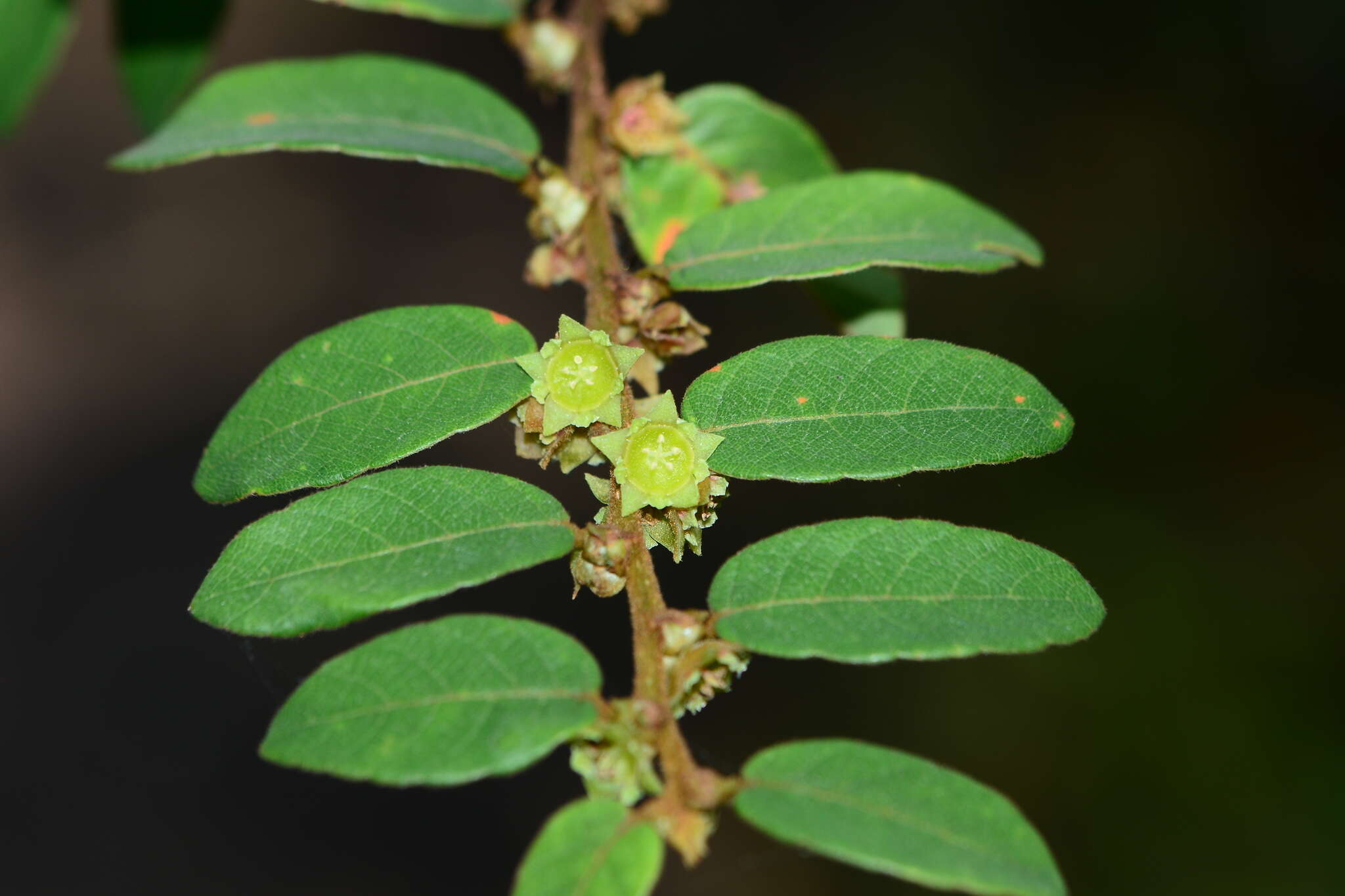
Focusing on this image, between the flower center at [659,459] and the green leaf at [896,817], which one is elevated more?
the flower center at [659,459]

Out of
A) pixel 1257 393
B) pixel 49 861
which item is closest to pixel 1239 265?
pixel 1257 393

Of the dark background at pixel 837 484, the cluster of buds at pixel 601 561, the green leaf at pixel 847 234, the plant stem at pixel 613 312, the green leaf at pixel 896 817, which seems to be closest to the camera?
the green leaf at pixel 896 817

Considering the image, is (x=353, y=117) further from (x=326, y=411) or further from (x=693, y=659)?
(x=693, y=659)

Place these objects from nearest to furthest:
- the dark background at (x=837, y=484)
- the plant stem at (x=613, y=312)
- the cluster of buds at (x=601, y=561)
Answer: the plant stem at (x=613, y=312) → the cluster of buds at (x=601, y=561) → the dark background at (x=837, y=484)

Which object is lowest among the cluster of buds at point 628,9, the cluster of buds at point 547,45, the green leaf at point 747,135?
the green leaf at point 747,135

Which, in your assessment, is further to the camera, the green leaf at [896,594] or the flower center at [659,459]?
the flower center at [659,459]

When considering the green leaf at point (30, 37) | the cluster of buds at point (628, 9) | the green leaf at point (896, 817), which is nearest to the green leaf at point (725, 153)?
the cluster of buds at point (628, 9)

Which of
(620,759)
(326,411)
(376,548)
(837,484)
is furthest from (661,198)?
(837,484)

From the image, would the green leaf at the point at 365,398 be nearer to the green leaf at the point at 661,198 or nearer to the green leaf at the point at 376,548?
the green leaf at the point at 376,548
